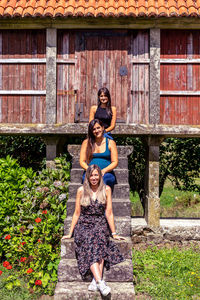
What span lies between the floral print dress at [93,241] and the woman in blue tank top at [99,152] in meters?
0.79

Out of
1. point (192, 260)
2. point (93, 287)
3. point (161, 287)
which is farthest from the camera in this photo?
point (192, 260)

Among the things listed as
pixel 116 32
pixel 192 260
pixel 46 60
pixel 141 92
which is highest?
pixel 116 32

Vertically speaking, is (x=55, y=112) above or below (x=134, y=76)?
below

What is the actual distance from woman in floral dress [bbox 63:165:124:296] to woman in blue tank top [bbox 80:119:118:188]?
0.66 metres

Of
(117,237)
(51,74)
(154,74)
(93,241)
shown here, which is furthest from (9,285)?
A: (154,74)

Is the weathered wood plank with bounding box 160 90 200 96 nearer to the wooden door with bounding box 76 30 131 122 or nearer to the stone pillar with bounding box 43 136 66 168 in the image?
the wooden door with bounding box 76 30 131 122

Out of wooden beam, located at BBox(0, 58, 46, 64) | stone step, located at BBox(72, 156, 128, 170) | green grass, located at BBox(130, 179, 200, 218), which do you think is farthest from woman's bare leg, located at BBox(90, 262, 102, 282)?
green grass, located at BBox(130, 179, 200, 218)

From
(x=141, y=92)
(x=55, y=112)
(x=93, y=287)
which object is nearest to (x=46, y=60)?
(x=55, y=112)

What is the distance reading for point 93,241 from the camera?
13.7 ft

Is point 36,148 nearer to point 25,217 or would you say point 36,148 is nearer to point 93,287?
point 25,217

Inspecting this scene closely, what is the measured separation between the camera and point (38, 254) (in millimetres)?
5160

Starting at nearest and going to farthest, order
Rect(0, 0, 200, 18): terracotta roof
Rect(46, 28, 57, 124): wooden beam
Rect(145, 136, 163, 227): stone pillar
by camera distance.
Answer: Rect(0, 0, 200, 18): terracotta roof < Rect(46, 28, 57, 124): wooden beam < Rect(145, 136, 163, 227): stone pillar

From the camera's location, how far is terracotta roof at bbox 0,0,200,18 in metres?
6.84

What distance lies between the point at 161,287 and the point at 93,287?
1543 mm
